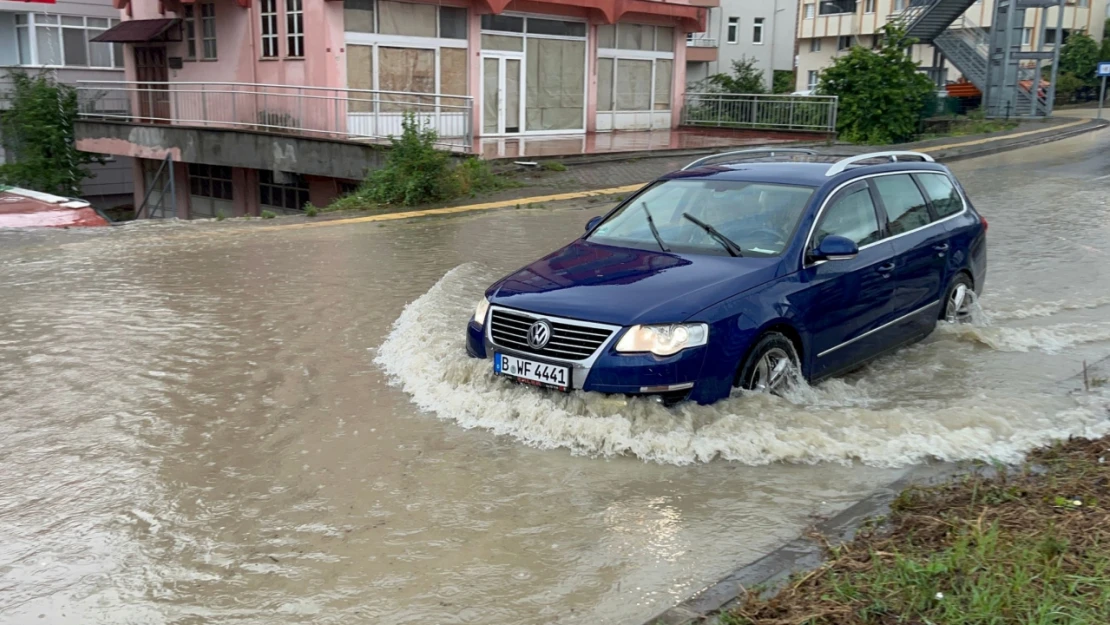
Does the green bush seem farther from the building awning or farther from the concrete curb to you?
the building awning

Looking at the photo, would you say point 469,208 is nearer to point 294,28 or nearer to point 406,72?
point 406,72

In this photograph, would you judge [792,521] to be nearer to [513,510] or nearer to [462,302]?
[513,510]

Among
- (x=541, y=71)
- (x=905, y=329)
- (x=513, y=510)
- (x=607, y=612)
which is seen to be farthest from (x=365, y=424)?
(x=541, y=71)

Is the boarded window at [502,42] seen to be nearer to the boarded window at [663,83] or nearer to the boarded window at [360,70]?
the boarded window at [360,70]

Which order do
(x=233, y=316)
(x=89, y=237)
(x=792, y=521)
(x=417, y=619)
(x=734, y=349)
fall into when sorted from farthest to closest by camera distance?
(x=89, y=237) < (x=233, y=316) < (x=734, y=349) < (x=792, y=521) < (x=417, y=619)

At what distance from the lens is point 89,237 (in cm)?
1362

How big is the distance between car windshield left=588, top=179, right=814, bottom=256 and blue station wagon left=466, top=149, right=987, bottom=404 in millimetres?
14

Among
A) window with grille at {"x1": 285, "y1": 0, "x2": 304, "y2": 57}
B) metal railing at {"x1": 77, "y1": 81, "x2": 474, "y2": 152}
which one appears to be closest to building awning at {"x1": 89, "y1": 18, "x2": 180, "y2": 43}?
metal railing at {"x1": 77, "y1": 81, "x2": 474, "y2": 152}

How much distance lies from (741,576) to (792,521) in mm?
785

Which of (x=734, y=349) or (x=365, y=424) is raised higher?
(x=734, y=349)

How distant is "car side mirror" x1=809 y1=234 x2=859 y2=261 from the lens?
6531 mm

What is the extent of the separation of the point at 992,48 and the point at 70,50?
31397 mm

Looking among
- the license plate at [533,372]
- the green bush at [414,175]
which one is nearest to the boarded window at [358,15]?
the green bush at [414,175]

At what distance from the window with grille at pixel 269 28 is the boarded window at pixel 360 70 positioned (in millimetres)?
2423
